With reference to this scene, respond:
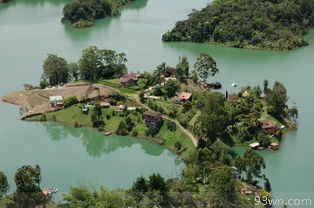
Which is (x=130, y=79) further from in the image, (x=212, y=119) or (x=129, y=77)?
(x=212, y=119)

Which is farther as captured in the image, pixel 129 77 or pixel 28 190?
pixel 129 77

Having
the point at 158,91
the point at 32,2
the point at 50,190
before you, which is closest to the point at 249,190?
the point at 50,190

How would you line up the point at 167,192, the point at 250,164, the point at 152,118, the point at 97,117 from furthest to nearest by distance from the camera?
the point at 97,117 → the point at 152,118 → the point at 250,164 → the point at 167,192

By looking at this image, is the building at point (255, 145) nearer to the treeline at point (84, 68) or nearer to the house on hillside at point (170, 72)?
the house on hillside at point (170, 72)

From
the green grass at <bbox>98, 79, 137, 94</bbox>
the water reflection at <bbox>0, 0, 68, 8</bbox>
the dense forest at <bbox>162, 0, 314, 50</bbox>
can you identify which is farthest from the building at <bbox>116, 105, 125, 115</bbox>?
the water reflection at <bbox>0, 0, 68, 8</bbox>

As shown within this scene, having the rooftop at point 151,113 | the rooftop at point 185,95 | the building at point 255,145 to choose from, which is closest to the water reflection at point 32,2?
the rooftop at point 185,95

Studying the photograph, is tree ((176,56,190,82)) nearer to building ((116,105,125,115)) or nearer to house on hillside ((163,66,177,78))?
Answer: house on hillside ((163,66,177,78))
